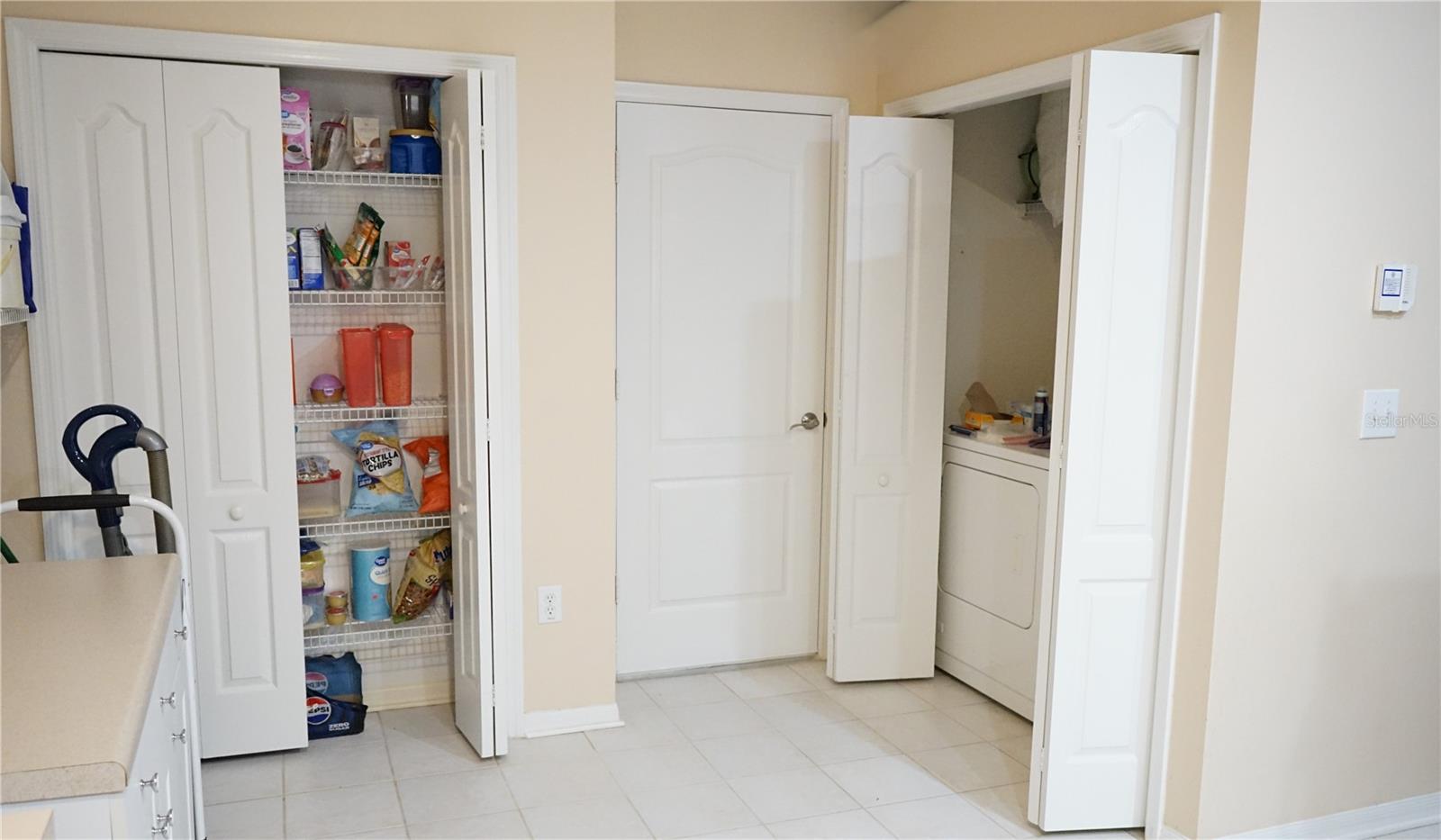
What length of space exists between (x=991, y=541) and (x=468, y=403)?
1835 millimetres

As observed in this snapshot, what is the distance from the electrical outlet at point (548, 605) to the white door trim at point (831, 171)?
41.4 inches

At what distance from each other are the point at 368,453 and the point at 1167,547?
234cm

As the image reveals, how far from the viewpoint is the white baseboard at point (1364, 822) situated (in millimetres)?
2723

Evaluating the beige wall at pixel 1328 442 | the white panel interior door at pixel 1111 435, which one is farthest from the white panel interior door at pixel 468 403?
the beige wall at pixel 1328 442

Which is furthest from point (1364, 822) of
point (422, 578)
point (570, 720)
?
point (422, 578)

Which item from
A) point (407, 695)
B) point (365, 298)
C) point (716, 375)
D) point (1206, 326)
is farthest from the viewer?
point (716, 375)

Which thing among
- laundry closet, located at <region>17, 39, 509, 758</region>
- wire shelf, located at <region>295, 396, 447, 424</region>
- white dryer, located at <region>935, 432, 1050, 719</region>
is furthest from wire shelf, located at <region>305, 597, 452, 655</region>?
white dryer, located at <region>935, 432, 1050, 719</region>

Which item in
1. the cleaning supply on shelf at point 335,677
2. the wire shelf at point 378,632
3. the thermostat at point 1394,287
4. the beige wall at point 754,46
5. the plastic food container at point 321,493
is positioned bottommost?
the cleaning supply on shelf at point 335,677

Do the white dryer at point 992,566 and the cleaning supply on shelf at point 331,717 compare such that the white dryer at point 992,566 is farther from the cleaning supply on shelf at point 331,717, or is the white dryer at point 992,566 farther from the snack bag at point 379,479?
the cleaning supply on shelf at point 331,717

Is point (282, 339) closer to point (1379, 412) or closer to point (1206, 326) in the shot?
point (1206, 326)

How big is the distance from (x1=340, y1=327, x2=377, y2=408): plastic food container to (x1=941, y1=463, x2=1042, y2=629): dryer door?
6.63 ft

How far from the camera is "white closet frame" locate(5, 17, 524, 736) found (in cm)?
270

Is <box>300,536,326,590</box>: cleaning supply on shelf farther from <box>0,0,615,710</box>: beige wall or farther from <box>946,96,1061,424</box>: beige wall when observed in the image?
<box>946,96,1061,424</box>: beige wall

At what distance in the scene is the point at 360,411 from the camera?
3248 millimetres
